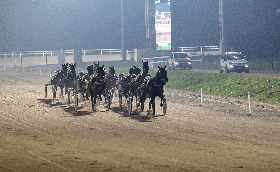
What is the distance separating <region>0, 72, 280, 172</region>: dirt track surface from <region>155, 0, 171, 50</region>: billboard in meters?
34.3

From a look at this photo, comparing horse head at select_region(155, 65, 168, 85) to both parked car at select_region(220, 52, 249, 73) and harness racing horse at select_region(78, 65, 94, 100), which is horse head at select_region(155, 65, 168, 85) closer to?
harness racing horse at select_region(78, 65, 94, 100)

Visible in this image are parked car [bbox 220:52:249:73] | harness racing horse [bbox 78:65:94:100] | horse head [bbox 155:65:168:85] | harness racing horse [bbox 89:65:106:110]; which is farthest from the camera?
parked car [bbox 220:52:249:73]

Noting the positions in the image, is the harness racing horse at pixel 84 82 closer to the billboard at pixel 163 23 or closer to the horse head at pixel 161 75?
the horse head at pixel 161 75

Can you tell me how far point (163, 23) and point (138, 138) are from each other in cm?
4849

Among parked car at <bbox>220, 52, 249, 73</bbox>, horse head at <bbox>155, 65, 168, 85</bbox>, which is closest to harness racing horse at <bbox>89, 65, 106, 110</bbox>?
horse head at <bbox>155, 65, 168, 85</bbox>

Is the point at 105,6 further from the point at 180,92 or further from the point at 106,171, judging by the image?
the point at 106,171

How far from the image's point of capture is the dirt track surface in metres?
14.6

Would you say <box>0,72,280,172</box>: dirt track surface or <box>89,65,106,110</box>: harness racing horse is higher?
<box>89,65,106,110</box>: harness racing horse

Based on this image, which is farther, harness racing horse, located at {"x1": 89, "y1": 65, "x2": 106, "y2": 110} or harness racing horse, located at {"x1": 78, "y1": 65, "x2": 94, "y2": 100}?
harness racing horse, located at {"x1": 78, "y1": 65, "x2": 94, "y2": 100}

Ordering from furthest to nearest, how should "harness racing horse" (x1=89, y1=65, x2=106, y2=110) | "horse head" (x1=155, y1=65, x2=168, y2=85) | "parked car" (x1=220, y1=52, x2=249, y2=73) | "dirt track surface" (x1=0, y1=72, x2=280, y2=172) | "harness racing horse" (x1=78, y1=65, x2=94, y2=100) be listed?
1. "parked car" (x1=220, y1=52, x2=249, y2=73)
2. "harness racing horse" (x1=78, y1=65, x2=94, y2=100)
3. "harness racing horse" (x1=89, y1=65, x2=106, y2=110)
4. "horse head" (x1=155, y1=65, x2=168, y2=85)
5. "dirt track surface" (x1=0, y1=72, x2=280, y2=172)

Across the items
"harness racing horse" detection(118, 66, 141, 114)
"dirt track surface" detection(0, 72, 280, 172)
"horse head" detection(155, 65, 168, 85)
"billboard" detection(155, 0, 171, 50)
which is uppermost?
"billboard" detection(155, 0, 171, 50)

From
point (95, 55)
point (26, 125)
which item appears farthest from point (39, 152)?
point (95, 55)

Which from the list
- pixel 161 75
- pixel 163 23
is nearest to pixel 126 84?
pixel 161 75

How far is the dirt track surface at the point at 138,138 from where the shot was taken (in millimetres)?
14562
